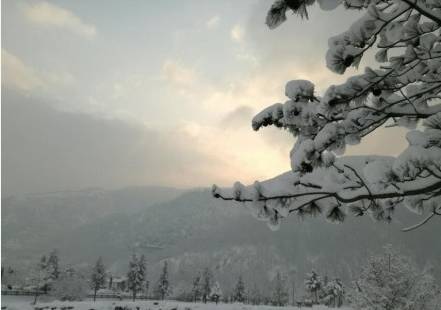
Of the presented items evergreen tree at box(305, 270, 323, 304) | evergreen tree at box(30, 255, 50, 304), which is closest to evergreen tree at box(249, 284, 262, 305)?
evergreen tree at box(305, 270, 323, 304)

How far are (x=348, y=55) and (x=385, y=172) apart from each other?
3.32 feet

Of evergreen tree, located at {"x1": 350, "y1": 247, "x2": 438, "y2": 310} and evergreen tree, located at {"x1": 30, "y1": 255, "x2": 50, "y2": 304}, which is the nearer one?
evergreen tree, located at {"x1": 350, "y1": 247, "x2": 438, "y2": 310}

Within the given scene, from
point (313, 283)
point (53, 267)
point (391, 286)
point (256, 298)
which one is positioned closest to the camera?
point (391, 286)

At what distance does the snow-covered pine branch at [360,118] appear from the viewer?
337cm

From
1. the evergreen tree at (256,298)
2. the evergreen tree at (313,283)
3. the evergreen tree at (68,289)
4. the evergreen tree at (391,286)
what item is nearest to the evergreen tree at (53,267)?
the evergreen tree at (68,289)

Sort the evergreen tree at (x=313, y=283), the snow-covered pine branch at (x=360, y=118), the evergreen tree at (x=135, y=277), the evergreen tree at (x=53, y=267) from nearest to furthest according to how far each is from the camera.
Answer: the snow-covered pine branch at (x=360, y=118) < the evergreen tree at (x=53, y=267) < the evergreen tree at (x=313, y=283) < the evergreen tree at (x=135, y=277)

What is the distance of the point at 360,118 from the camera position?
3.94 meters

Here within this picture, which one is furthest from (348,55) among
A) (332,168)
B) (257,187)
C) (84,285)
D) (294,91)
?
(84,285)

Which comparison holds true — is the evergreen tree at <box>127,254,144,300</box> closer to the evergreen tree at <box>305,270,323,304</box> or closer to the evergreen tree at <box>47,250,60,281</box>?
the evergreen tree at <box>47,250,60,281</box>

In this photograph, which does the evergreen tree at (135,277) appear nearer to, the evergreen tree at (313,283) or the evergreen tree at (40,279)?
the evergreen tree at (40,279)

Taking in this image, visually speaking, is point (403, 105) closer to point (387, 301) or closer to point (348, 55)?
point (348, 55)

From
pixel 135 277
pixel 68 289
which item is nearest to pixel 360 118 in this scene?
pixel 68 289

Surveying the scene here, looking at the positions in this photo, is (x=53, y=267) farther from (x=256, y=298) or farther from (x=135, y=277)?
(x=256, y=298)

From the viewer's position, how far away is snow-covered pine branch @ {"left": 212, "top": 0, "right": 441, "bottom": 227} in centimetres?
337
